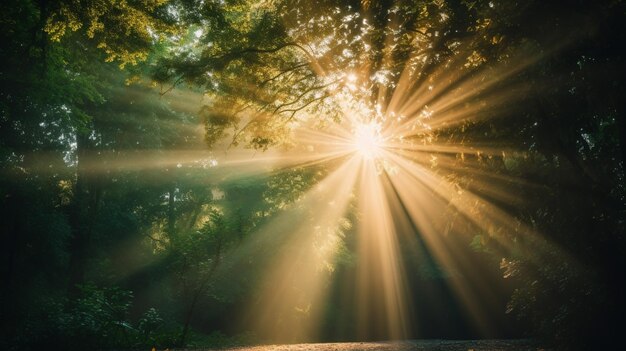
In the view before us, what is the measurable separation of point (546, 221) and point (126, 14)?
319 inches

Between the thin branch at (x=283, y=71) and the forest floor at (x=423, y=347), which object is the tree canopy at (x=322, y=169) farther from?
the forest floor at (x=423, y=347)

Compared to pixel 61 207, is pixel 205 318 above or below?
below

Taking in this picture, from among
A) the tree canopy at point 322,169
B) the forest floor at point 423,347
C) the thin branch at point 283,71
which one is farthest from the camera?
the forest floor at point 423,347

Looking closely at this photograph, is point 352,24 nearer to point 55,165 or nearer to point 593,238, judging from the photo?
point 593,238

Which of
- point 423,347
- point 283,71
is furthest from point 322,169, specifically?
point 423,347

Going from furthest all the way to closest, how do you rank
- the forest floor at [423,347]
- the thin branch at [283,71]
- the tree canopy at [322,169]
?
A: the forest floor at [423,347]
the thin branch at [283,71]
the tree canopy at [322,169]

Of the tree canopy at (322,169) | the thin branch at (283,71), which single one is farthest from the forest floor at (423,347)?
the thin branch at (283,71)

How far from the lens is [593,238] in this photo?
5.26 m

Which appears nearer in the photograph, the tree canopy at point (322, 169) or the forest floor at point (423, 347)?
the tree canopy at point (322, 169)

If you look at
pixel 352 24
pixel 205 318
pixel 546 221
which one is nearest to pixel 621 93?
pixel 546 221

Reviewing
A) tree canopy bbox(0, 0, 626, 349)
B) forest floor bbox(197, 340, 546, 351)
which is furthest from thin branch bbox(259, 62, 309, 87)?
forest floor bbox(197, 340, 546, 351)

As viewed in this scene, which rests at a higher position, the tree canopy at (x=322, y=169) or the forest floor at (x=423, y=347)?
the tree canopy at (x=322, y=169)

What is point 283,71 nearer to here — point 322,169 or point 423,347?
point 423,347

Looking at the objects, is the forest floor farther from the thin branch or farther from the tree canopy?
the thin branch
